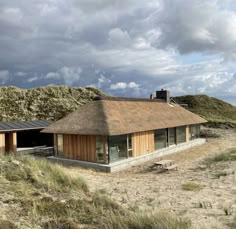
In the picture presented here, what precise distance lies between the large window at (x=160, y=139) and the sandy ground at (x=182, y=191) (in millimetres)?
3953

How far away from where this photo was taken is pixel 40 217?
739cm

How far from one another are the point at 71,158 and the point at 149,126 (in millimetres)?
5755

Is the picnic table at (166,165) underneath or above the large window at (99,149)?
underneath

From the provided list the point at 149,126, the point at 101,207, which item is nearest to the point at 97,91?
the point at 149,126

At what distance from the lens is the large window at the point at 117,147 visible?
57.4 ft

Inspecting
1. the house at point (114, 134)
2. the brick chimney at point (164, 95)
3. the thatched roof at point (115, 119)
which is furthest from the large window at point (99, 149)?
the brick chimney at point (164, 95)

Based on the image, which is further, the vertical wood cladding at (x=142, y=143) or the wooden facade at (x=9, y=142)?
the wooden facade at (x=9, y=142)

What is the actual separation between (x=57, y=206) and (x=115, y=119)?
11018 mm

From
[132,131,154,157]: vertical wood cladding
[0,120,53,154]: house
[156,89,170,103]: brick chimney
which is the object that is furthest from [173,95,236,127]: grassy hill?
[0,120,53,154]: house

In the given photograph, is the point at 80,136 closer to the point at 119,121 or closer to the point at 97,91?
the point at 119,121

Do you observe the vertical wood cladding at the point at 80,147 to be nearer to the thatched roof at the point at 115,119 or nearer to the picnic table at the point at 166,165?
the thatched roof at the point at 115,119

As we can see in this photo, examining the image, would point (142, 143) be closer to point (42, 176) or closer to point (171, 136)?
point (171, 136)

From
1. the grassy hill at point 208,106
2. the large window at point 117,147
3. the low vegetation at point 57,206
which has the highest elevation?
the grassy hill at point 208,106

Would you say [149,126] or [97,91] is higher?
[97,91]
